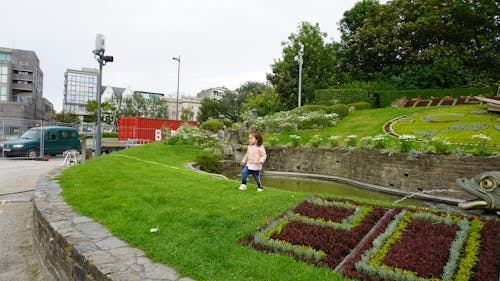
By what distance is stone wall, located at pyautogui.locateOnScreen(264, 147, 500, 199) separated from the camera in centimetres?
927

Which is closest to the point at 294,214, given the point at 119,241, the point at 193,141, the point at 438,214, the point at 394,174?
the point at 438,214

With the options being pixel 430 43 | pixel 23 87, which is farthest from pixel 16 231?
pixel 23 87

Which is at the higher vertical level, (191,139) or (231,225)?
(191,139)

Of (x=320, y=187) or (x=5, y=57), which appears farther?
(x=5, y=57)

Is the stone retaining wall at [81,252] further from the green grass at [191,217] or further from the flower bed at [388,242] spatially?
the flower bed at [388,242]

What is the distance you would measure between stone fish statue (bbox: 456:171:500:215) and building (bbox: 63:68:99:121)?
108002mm

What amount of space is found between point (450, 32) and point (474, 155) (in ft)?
90.2

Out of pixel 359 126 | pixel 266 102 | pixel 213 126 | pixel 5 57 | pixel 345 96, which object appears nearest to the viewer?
pixel 359 126

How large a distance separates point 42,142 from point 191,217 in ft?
64.1

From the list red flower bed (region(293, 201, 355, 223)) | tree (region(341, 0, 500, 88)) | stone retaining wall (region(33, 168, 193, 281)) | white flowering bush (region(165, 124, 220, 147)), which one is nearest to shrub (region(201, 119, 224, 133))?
white flowering bush (region(165, 124, 220, 147))

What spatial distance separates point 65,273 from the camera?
172 inches

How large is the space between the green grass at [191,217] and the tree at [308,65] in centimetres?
2895

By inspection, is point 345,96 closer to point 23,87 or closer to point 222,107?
point 222,107

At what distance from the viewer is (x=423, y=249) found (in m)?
3.59
